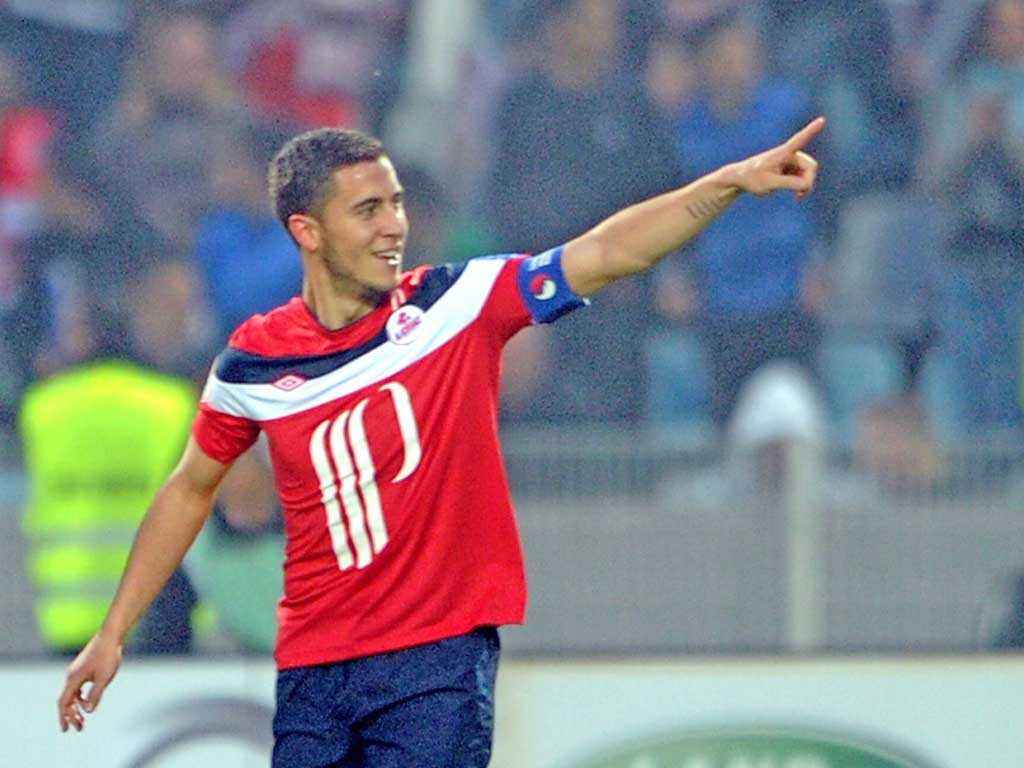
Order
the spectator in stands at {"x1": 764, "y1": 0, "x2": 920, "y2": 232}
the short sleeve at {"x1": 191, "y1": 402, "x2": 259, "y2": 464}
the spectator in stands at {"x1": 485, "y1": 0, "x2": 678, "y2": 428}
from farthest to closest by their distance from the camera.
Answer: the spectator in stands at {"x1": 764, "y1": 0, "x2": 920, "y2": 232}, the spectator in stands at {"x1": 485, "y1": 0, "x2": 678, "y2": 428}, the short sleeve at {"x1": 191, "y1": 402, "x2": 259, "y2": 464}

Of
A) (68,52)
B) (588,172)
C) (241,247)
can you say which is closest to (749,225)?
(588,172)

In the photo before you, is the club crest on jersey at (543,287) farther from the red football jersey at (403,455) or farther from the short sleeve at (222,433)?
the short sleeve at (222,433)

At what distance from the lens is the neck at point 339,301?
4.03m

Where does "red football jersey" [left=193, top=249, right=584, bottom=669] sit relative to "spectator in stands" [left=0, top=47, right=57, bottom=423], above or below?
below

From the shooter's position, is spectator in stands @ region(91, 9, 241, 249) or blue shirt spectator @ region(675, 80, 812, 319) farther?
spectator in stands @ region(91, 9, 241, 249)

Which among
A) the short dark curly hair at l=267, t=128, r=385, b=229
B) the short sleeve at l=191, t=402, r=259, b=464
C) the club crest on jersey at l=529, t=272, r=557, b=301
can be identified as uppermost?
the short dark curly hair at l=267, t=128, r=385, b=229

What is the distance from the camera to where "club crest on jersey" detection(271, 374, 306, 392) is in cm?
403

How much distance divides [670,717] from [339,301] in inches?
83.5

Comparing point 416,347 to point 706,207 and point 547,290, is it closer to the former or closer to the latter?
point 547,290

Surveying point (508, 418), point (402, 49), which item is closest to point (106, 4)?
point (402, 49)

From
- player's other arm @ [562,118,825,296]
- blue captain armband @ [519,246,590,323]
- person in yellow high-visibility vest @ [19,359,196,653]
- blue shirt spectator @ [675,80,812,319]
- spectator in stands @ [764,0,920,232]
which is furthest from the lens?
spectator in stands @ [764,0,920,232]

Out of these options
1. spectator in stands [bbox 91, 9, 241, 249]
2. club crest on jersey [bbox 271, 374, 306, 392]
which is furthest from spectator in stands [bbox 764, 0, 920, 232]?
club crest on jersey [bbox 271, 374, 306, 392]

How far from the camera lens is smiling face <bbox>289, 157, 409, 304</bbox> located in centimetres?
396

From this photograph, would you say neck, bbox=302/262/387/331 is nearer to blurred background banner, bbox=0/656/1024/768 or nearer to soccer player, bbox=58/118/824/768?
soccer player, bbox=58/118/824/768
